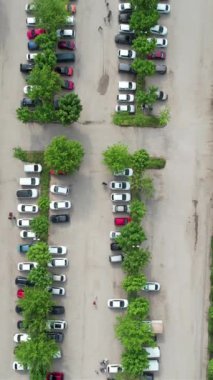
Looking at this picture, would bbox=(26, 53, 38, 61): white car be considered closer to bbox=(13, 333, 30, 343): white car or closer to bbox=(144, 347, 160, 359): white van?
bbox=(13, 333, 30, 343): white car

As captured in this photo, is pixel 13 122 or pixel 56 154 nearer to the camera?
pixel 56 154

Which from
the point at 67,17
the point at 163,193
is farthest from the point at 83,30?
the point at 163,193

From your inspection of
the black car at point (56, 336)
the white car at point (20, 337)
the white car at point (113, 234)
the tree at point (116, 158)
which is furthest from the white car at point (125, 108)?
the white car at point (20, 337)

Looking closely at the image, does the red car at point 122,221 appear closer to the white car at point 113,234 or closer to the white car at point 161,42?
the white car at point 113,234

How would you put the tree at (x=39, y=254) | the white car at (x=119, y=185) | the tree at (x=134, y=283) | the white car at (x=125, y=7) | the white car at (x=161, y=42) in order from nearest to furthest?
1. the tree at (x=39, y=254)
2. the tree at (x=134, y=283)
3. the white car at (x=119, y=185)
4. the white car at (x=125, y=7)
5. the white car at (x=161, y=42)

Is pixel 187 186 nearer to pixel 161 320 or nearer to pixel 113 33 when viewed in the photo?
pixel 161 320

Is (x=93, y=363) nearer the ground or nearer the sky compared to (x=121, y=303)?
nearer the ground
